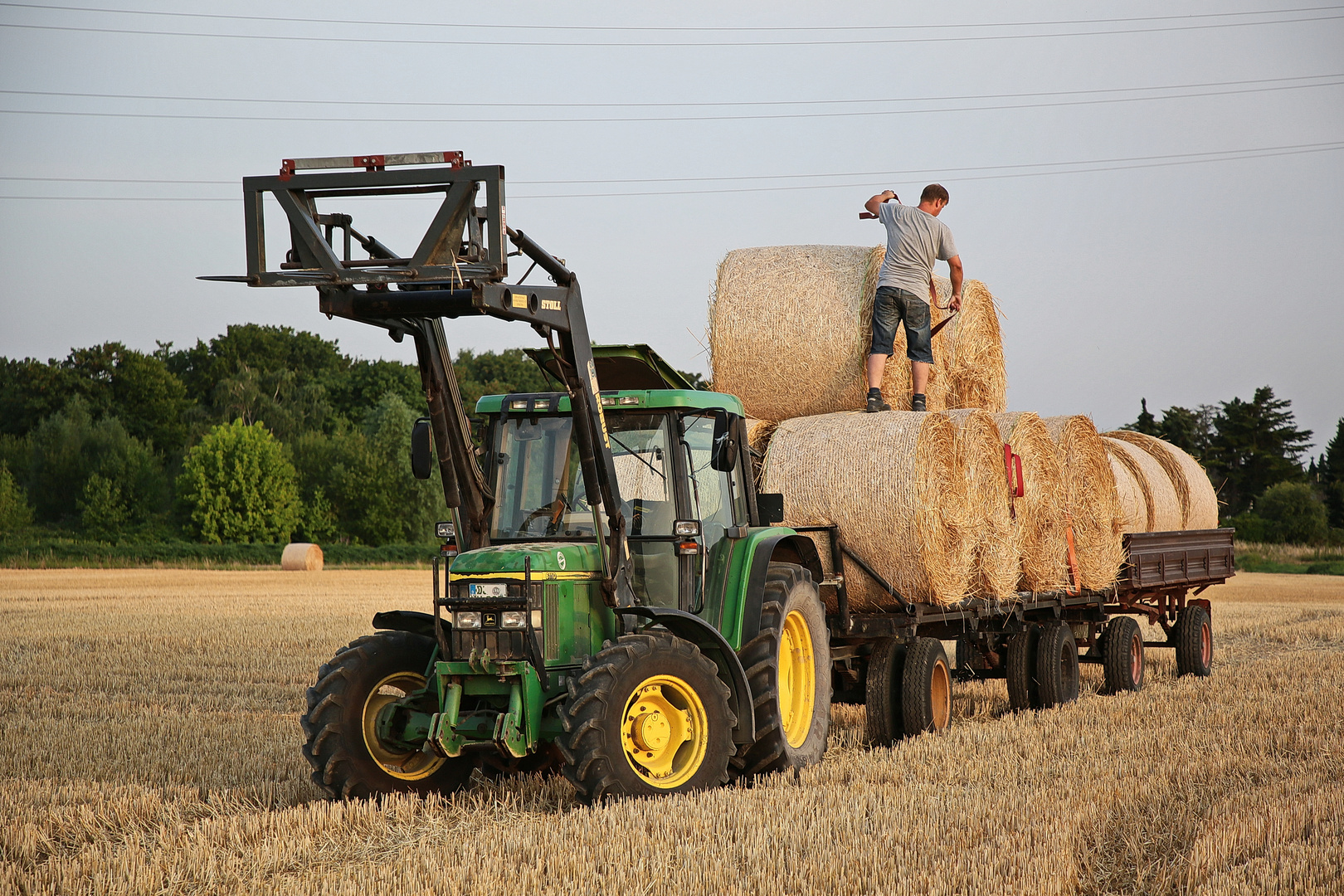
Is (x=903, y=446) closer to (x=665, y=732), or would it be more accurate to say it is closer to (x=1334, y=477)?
(x=665, y=732)

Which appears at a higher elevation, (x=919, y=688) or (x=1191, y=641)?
(x=919, y=688)

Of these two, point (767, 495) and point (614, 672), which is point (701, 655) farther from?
point (767, 495)

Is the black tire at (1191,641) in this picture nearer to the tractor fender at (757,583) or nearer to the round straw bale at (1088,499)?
the round straw bale at (1088,499)

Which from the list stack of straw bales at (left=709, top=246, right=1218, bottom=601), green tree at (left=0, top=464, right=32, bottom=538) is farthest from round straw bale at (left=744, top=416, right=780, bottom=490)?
green tree at (left=0, top=464, right=32, bottom=538)

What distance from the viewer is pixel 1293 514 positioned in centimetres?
4725

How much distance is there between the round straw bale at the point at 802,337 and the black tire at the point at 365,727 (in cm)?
356

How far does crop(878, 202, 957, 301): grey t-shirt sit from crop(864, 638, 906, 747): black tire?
256cm

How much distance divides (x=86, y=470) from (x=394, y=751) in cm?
5165

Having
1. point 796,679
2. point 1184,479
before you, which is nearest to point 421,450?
point 796,679

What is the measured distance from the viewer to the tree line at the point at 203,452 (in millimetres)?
51062

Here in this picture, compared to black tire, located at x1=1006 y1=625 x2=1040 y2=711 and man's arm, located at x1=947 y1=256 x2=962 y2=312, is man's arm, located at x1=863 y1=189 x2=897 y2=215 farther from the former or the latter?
black tire, located at x1=1006 y1=625 x2=1040 y2=711

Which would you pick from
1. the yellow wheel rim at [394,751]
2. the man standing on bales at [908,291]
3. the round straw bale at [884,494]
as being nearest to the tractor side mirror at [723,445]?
the round straw bale at [884,494]

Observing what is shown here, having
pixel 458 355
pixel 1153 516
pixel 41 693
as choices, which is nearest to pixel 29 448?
pixel 458 355

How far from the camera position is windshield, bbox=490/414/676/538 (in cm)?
670
